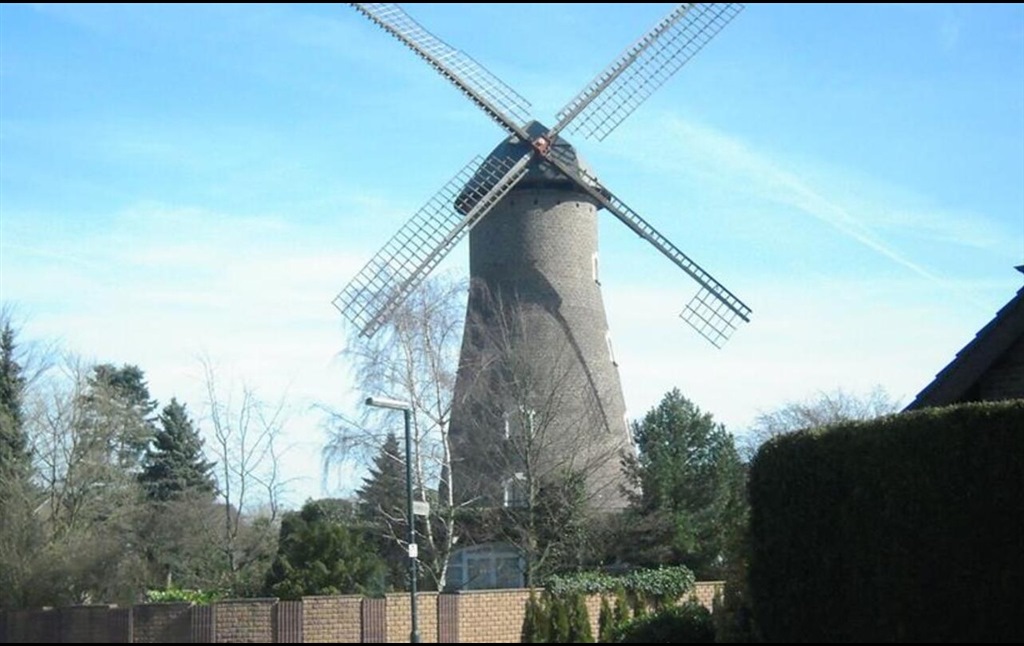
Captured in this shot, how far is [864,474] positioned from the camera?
706 inches

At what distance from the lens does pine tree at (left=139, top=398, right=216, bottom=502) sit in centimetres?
5106

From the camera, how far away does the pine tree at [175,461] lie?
2010 inches

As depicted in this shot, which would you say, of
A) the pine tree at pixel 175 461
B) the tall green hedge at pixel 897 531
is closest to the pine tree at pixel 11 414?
the pine tree at pixel 175 461

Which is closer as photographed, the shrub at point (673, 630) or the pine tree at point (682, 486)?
the shrub at point (673, 630)

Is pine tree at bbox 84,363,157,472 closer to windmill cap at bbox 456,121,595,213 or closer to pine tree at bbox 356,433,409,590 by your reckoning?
pine tree at bbox 356,433,409,590

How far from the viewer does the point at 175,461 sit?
171 feet

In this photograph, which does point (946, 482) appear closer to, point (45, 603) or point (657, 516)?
point (657, 516)

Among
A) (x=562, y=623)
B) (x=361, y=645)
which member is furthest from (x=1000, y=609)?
(x=361, y=645)

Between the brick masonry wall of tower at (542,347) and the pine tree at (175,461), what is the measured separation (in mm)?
15975

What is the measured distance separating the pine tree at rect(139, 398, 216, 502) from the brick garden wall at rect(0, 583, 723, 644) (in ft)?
82.0

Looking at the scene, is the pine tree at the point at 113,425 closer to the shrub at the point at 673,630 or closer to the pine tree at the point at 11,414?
the pine tree at the point at 11,414

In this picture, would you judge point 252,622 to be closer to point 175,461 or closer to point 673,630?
point 673,630

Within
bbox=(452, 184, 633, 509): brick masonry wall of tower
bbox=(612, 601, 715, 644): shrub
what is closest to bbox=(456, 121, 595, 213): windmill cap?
bbox=(452, 184, 633, 509): brick masonry wall of tower

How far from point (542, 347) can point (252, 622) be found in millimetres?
17456
